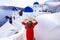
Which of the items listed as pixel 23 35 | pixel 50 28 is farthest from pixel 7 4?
pixel 50 28

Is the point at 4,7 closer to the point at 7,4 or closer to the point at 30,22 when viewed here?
the point at 7,4

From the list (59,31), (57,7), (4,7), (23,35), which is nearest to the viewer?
(59,31)

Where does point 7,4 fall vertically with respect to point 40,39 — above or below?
above

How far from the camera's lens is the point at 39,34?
1.91 feet

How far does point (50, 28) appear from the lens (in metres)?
0.52

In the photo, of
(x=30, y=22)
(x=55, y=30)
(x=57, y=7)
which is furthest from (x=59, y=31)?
(x=57, y=7)

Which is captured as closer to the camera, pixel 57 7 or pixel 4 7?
pixel 57 7

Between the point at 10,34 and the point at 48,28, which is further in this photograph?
the point at 10,34

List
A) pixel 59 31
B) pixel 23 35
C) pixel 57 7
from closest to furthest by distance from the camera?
1. pixel 59 31
2. pixel 23 35
3. pixel 57 7

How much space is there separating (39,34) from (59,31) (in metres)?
0.12

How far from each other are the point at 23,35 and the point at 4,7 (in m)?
1.10

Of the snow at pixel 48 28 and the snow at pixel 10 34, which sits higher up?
the snow at pixel 48 28

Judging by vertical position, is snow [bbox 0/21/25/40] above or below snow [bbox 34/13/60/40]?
below

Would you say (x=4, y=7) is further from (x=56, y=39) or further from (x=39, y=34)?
(x=56, y=39)
